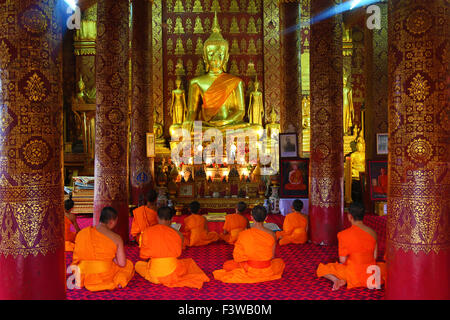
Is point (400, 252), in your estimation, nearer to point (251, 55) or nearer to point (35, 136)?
point (35, 136)

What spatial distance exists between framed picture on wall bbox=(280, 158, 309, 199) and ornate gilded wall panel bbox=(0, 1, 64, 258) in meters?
5.79

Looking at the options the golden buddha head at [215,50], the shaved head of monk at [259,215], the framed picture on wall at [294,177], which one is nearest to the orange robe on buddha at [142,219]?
the shaved head of monk at [259,215]

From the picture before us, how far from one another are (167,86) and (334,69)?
29.0 ft

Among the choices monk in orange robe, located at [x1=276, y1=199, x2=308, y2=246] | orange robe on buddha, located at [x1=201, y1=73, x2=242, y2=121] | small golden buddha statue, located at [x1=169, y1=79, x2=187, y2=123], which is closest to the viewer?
monk in orange robe, located at [x1=276, y1=199, x2=308, y2=246]

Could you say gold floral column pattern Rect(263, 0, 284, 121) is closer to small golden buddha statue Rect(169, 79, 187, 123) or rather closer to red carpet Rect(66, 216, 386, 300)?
small golden buddha statue Rect(169, 79, 187, 123)

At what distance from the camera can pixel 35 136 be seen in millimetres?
3188

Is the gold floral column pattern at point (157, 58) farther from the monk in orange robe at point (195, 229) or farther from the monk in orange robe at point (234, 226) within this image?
the monk in orange robe at point (234, 226)

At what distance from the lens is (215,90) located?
541 inches

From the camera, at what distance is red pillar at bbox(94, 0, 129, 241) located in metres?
6.33

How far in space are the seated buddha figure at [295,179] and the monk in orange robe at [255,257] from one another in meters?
3.82

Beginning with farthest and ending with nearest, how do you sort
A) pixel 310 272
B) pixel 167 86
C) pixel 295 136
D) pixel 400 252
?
1. pixel 167 86
2. pixel 295 136
3. pixel 310 272
4. pixel 400 252

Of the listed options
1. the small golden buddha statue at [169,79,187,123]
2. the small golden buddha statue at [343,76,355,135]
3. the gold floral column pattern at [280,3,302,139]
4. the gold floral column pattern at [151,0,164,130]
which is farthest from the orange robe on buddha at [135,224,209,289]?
the gold floral column pattern at [151,0,164,130]

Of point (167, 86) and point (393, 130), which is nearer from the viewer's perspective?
point (393, 130)

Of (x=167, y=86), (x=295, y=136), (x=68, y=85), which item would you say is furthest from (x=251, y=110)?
(x=68, y=85)
